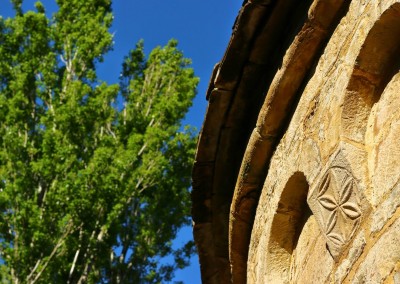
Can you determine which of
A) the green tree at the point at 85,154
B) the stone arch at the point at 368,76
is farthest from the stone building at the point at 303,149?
the green tree at the point at 85,154

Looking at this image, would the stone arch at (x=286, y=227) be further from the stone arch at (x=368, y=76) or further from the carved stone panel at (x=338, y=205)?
the stone arch at (x=368, y=76)

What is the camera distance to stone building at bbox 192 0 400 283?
2889 millimetres

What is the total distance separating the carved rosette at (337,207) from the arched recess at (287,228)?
42 cm

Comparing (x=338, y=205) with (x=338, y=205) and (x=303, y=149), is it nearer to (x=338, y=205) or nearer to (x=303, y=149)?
(x=338, y=205)

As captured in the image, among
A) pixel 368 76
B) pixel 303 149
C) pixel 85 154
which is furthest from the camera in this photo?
pixel 85 154

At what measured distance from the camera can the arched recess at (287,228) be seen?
12.0 ft

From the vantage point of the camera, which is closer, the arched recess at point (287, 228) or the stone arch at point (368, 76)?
the stone arch at point (368, 76)

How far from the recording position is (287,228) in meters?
3.74

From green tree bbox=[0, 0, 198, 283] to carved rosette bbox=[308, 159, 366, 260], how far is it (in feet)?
29.8

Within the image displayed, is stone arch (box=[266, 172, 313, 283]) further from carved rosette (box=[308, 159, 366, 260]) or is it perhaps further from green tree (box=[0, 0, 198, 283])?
green tree (box=[0, 0, 198, 283])

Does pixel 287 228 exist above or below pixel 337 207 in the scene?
above

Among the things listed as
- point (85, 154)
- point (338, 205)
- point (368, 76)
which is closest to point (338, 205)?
point (338, 205)

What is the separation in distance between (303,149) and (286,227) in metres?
0.41

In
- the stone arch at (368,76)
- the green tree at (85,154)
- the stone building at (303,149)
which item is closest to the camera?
the stone building at (303,149)
